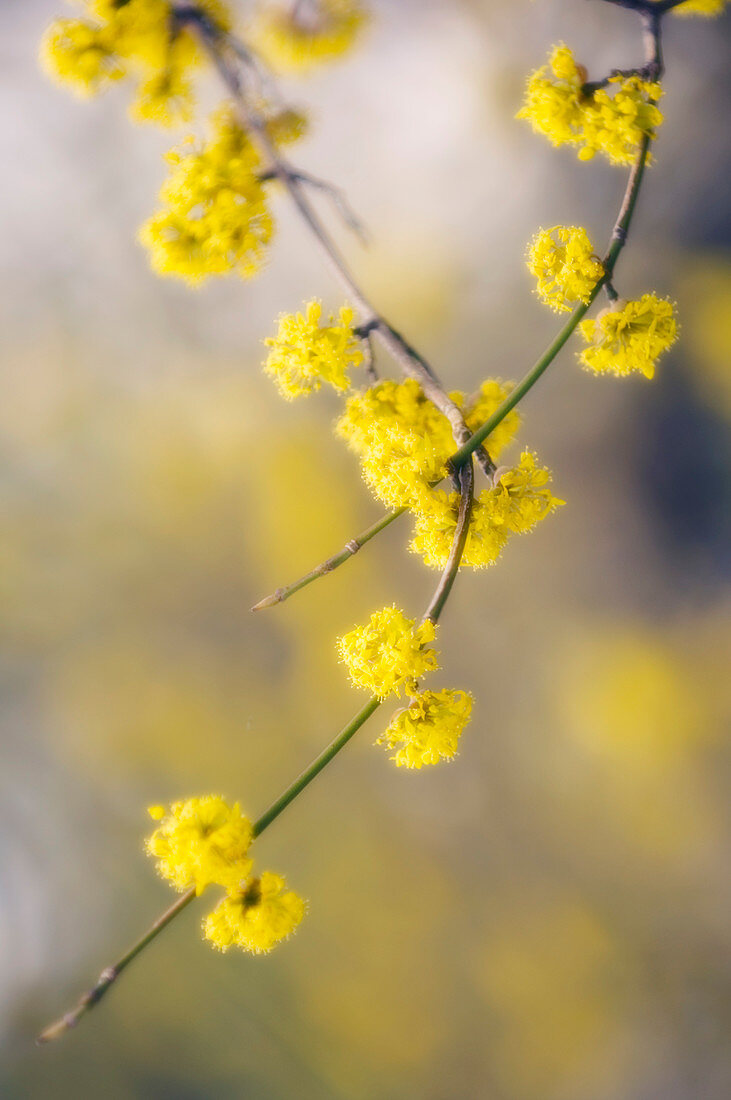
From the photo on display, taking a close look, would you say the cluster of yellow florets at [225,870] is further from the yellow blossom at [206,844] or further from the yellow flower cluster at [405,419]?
the yellow flower cluster at [405,419]

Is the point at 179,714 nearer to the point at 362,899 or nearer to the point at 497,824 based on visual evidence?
the point at 362,899

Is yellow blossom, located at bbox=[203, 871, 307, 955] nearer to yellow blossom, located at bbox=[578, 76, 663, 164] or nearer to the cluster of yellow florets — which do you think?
the cluster of yellow florets

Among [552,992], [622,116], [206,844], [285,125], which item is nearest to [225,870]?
[206,844]

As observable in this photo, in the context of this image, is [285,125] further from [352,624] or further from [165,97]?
[352,624]

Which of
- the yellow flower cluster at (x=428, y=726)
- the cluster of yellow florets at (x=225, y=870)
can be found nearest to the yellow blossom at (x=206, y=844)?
the cluster of yellow florets at (x=225, y=870)

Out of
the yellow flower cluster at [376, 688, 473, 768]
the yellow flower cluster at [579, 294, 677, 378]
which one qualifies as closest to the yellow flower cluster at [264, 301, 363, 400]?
the yellow flower cluster at [579, 294, 677, 378]
